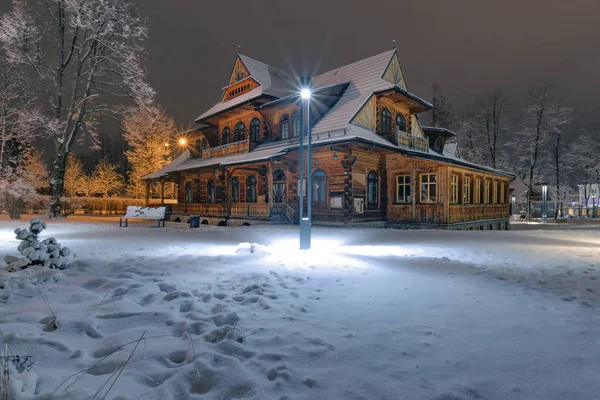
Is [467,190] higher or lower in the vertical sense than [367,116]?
lower

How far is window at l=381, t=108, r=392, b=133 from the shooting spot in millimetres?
20386

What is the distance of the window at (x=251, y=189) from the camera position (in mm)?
23391

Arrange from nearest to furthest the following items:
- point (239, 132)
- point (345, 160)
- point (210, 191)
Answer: point (345, 160) → point (239, 132) → point (210, 191)

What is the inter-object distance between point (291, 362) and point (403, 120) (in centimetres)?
2171

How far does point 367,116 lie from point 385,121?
237cm

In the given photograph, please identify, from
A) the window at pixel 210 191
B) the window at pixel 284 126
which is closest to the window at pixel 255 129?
the window at pixel 284 126

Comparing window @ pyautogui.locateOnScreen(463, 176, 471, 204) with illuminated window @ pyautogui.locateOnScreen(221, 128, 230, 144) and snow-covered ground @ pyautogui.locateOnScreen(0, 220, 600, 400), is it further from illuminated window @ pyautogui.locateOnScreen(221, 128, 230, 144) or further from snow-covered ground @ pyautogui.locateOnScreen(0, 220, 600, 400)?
illuminated window @ pyautogui.locateOnScreen(221, 128, 230, 144)

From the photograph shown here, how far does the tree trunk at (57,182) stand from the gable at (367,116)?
18786mm

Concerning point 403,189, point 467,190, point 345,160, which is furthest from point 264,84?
point 467,190

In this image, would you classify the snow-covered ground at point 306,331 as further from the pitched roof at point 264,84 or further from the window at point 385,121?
the pitched roof at point 264,84

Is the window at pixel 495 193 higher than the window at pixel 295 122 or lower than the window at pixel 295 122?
lower

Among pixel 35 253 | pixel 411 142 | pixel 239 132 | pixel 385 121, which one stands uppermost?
pixel 239 132

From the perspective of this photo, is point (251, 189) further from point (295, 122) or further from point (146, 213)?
point (146, 213)

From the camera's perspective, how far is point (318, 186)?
63.9ft
